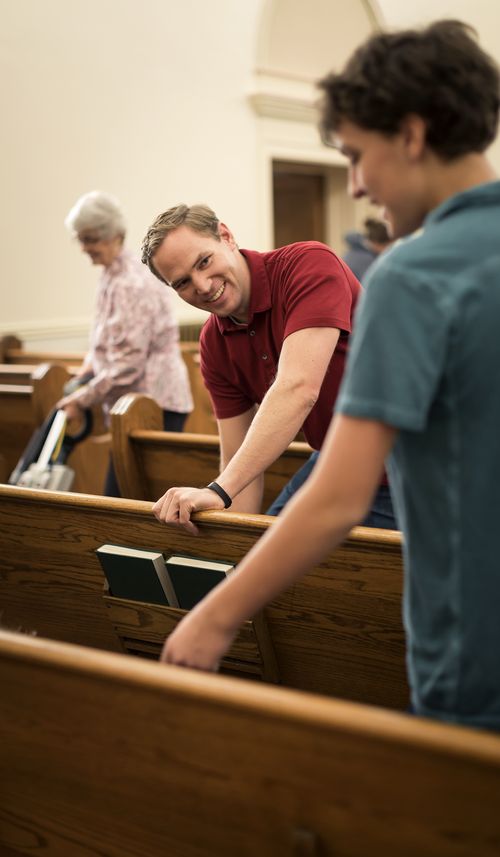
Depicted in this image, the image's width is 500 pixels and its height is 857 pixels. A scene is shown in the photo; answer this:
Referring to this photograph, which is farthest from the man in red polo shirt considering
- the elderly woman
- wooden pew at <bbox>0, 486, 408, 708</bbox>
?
the elderly woman

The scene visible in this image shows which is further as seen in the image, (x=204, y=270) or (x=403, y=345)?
(x=204, y=270)

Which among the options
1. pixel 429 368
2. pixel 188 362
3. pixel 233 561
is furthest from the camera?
pixel 188 362

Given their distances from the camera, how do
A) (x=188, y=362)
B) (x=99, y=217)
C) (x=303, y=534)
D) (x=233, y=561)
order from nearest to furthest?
(x=303, y=534), (x=233, y=561), (x=99, y=217), (x=188, y=362)

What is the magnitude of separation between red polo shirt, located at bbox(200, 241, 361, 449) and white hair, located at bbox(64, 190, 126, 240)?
4.89 feet

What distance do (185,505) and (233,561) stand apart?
168 mm

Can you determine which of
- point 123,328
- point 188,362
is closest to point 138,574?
point 123,328

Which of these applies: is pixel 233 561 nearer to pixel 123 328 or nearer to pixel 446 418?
pixel 446 418

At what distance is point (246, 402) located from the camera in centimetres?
209

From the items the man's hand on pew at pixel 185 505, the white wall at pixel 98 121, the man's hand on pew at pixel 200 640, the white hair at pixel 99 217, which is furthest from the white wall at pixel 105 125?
the man's hand on pew at pixel 200 640

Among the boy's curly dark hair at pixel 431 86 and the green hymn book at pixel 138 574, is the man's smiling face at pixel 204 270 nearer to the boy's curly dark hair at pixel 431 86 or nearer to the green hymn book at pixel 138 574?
the green hymn book at pixel 138 574

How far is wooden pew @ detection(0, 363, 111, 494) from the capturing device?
369 cm

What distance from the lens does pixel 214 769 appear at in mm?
1072

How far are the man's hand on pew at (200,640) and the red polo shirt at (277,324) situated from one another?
847 millimetres

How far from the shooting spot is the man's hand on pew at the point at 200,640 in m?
1.07
